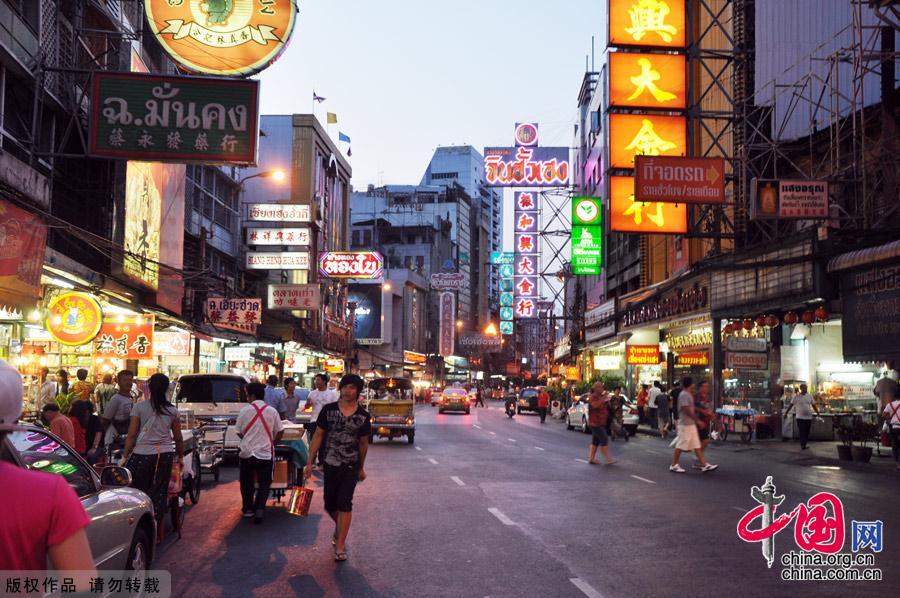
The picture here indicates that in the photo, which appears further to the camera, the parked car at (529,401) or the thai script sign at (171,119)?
the parked car at (529,401)

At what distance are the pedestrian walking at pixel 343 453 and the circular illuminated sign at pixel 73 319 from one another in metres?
10.1

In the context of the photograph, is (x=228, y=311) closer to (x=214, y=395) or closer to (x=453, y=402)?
(x=214, y=395)

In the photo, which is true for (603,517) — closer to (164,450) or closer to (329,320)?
(164,450)

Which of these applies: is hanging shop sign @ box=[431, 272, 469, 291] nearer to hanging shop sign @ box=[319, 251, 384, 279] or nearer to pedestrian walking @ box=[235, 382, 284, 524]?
hanging shop sign @ box=[319, 251, 384, 279]

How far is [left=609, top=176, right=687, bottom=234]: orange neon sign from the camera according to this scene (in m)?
33.3


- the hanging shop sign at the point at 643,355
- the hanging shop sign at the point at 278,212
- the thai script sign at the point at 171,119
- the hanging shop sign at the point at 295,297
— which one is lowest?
the hanging shop sign at the point at 643,355

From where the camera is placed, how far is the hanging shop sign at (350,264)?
A: 59747 mm

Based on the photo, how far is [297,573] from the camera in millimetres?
8875

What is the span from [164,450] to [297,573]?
2489 millimetres

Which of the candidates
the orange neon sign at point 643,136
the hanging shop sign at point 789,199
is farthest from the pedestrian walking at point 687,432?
the orange neon sign at point 643,136

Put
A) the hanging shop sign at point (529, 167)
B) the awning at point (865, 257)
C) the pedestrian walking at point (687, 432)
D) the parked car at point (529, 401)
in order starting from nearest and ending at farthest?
the pedestrian walking at point (687, 432)
the awning at point (865, 257)
the parked car at point (529, 401)
the hanging shop sign at point (529, 167)

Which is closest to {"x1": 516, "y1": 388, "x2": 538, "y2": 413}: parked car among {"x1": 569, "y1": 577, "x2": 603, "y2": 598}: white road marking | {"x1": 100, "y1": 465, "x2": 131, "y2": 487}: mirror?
{"x1": 569, "y1": 577, "x2": 603, "y2": 598}: white road marking

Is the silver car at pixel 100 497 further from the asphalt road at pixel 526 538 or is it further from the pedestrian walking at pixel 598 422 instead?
the pedestrian walking at pixel 598 422

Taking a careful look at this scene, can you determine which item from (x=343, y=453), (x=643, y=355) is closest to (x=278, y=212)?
(x=643, y=355)
